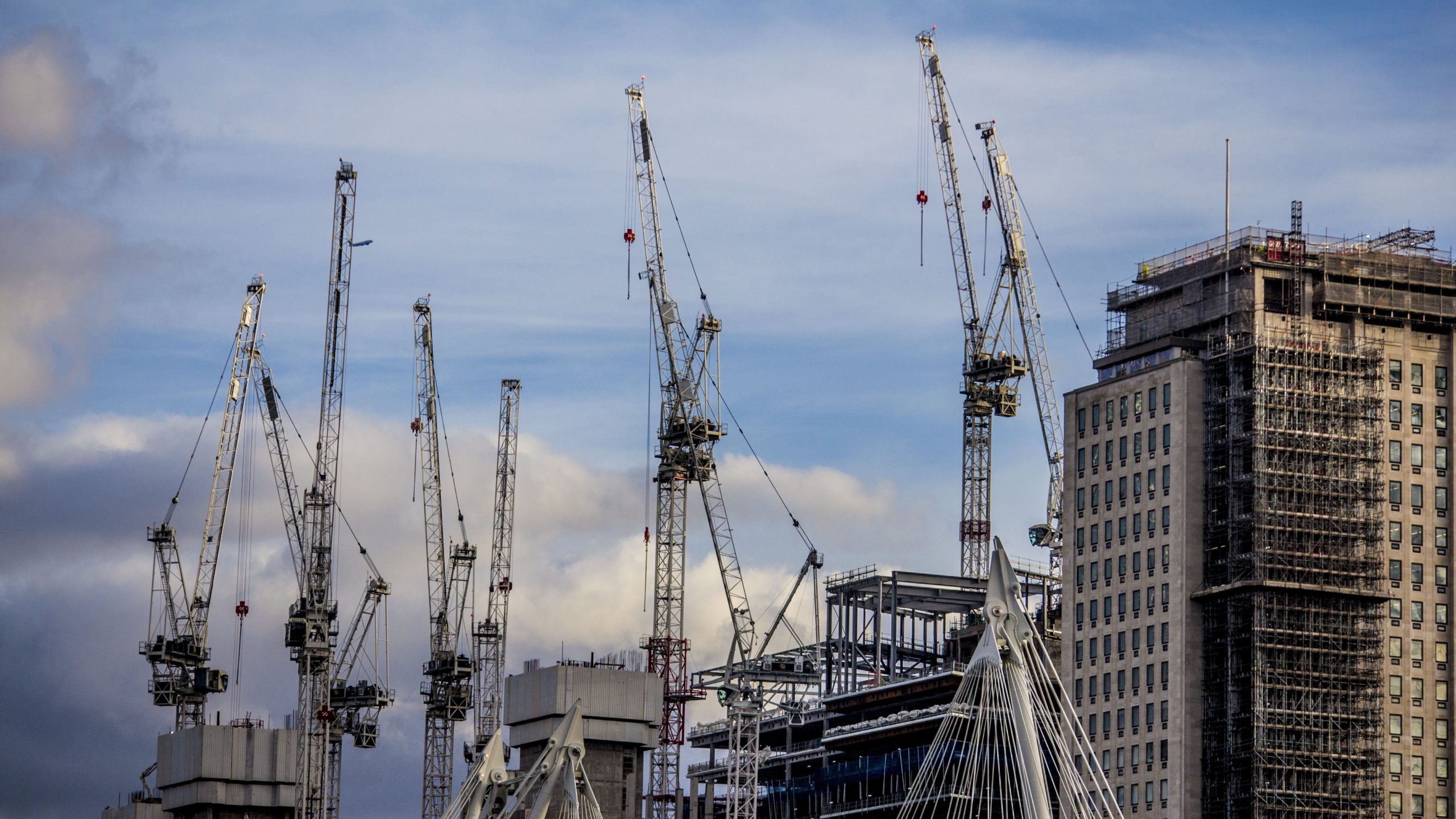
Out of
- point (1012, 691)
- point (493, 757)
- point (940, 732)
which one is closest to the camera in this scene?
point (1012, 691)

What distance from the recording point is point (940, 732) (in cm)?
14525

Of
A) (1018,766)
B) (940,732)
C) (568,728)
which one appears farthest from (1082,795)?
(568,728)

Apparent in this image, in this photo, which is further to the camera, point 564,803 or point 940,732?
point 564,803

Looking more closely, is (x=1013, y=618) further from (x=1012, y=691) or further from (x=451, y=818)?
(x=451, y=818)

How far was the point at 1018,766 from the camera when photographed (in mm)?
128875

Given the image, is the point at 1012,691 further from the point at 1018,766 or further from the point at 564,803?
the point at 564,803

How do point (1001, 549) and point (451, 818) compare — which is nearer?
point (1001, 549)

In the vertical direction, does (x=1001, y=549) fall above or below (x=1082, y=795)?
above

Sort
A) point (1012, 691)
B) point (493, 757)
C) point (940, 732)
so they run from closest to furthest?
point (1012, 691), point (940, 732), point (493, 757)

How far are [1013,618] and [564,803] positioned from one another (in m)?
45.3

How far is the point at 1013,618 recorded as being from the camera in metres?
129

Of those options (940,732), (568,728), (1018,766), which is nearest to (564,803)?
(568,728)

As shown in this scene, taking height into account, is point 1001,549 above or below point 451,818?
above

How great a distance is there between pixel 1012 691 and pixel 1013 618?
3.84 m
